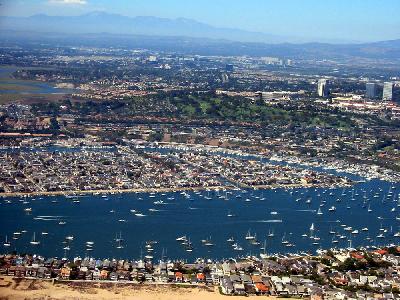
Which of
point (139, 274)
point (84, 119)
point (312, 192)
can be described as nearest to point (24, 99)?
point (84, 119)

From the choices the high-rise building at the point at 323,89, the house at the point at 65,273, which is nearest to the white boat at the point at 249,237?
the house at the point at 65,273

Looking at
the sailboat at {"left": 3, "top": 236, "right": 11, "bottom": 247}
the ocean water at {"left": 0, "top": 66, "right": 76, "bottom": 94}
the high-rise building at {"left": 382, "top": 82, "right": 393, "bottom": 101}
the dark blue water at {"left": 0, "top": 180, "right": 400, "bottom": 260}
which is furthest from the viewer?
the high-rise building at {"left": 382, "top": 82, "right": 393, "bottom": 101}

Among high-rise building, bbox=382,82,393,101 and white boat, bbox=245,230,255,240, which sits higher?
high-rise building, bbox=382,82,393,101

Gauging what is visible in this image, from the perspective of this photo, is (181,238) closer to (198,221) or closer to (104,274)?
(198,221)

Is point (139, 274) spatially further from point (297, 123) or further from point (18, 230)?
point (297, 123)

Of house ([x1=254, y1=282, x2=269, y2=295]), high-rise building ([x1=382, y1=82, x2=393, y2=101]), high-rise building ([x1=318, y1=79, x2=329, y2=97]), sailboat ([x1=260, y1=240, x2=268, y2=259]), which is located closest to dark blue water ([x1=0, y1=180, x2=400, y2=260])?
sailboat ([x1=260, y1=240, x2=268, y2=259])

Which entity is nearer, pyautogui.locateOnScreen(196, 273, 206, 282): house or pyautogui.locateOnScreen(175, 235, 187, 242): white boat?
pyautogui.locateOnScreen(196, 273, 206, 282): house

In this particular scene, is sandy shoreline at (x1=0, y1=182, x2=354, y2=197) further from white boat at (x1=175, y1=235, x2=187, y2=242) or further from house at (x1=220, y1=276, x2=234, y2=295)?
A: house at (x1=220, y1=276, x2=234, y2=295)
